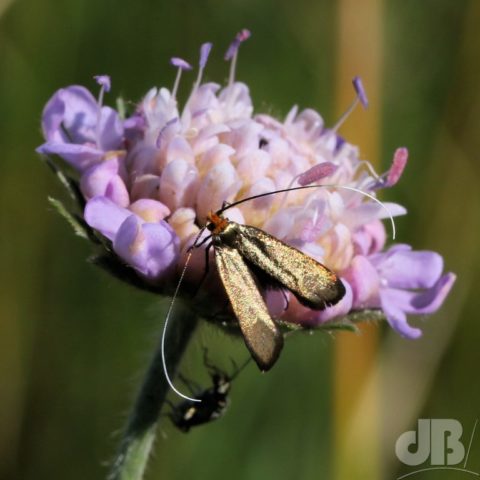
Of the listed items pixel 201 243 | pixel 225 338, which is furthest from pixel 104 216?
pixel 225 338

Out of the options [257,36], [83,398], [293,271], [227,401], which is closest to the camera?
[293,271]

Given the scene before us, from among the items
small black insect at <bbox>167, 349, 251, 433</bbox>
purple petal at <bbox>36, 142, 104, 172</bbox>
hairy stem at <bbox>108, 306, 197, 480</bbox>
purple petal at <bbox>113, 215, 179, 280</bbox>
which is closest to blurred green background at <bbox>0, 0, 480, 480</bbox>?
small black insect at <bbox>167, 349, 251, 433</bbox>

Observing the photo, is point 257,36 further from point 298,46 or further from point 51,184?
point 51,184

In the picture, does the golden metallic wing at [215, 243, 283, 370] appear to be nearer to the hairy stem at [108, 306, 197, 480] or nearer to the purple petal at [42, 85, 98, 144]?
the hairy stem at [108, 306, 197, 480]

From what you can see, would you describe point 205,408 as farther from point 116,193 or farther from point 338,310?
point 116,193

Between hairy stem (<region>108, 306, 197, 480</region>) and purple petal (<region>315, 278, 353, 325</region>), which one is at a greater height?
purple petal (<region>315, 278, 353, 325</region>)

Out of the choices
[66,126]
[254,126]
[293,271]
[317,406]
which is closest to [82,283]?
[317,406]

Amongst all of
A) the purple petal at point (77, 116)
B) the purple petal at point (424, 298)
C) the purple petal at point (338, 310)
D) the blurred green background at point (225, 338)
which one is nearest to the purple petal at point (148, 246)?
the purple petal at point (338, 310)
